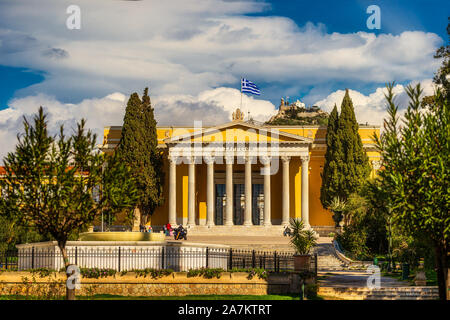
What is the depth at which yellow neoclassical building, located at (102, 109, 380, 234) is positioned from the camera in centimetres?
5953

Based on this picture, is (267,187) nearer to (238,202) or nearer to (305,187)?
(305,187)

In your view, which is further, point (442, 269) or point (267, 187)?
point (267, 187)

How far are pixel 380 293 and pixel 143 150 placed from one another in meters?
33.2

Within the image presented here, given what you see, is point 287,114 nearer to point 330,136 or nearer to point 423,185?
point 330,136

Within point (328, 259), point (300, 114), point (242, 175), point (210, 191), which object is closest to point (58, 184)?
point (328, 259)

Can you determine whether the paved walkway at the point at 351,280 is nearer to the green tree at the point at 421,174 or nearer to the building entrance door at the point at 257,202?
the green tree at the point at 421,174

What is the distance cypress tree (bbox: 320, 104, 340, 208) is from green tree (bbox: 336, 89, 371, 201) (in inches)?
11.2

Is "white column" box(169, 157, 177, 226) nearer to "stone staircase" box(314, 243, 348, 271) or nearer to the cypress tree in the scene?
the cypress tree

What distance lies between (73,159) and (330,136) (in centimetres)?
3748

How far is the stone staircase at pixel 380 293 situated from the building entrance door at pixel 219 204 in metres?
35.8

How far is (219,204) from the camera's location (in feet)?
210

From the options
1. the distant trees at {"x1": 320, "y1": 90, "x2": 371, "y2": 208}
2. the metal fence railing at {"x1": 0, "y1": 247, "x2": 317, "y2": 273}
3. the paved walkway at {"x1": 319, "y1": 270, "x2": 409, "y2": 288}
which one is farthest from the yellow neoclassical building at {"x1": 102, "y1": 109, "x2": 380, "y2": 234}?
the metal fence railing at {"x1": 0, "y1": 247, "x2": 317, "y2": 273}

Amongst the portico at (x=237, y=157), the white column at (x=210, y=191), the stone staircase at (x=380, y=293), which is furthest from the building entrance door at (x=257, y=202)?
the stone staircase at (x=380, y=293)

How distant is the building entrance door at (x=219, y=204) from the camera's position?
6366 centimetres
